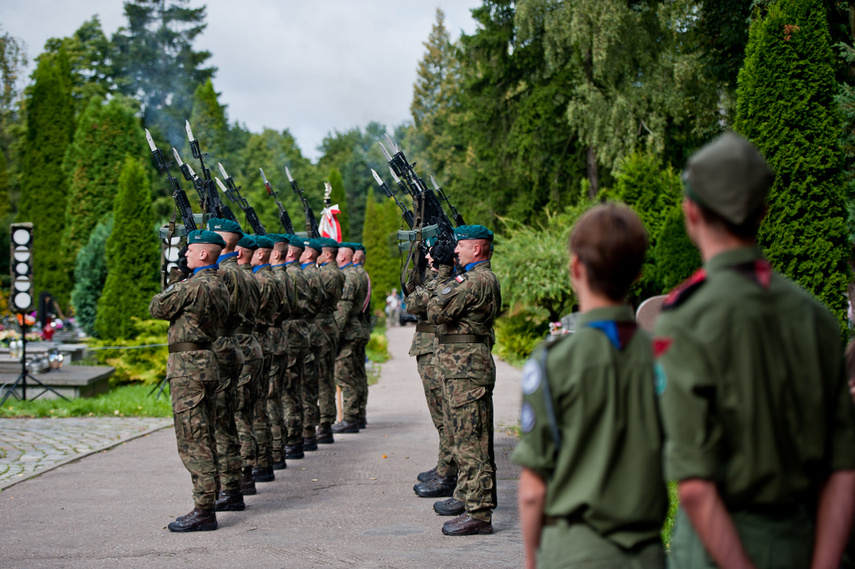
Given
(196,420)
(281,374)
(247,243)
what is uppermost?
(247,243)

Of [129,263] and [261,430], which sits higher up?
[129,263]

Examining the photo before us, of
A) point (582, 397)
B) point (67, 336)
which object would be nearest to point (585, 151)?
point (67, 336)

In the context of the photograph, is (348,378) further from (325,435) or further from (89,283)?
(89,283)

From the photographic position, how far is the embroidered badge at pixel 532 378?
97.7 inches

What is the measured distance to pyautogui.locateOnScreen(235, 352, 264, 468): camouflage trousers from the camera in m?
8.34

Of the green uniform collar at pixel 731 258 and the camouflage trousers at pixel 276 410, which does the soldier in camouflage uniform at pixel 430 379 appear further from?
the green uniform collar at pixel 731 258

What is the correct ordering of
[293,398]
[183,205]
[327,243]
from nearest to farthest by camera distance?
[183,205], [293,398], [327,243]

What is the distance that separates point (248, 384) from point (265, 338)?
0.89m

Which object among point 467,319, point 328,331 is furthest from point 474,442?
point 328,331

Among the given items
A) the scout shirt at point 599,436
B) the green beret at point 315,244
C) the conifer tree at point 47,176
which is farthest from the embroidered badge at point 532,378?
the conifer tree at point 47,176

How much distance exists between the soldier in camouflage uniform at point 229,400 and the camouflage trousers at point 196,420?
0.47 m

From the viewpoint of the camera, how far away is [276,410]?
31.5 feet

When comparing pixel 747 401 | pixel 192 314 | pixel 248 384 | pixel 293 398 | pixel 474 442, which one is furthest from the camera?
pixel 293 398

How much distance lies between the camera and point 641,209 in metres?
21.0
